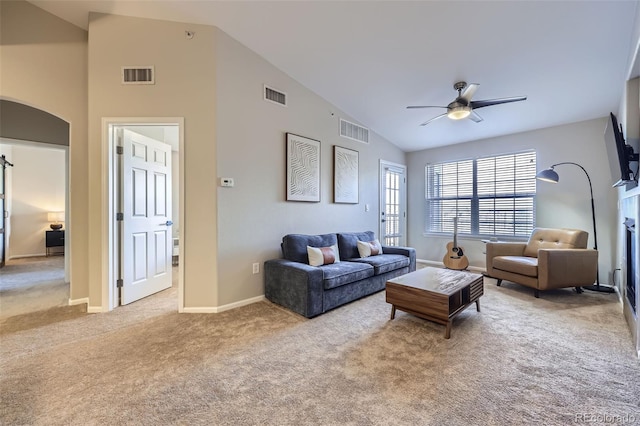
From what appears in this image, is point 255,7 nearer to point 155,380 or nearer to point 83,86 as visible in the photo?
point 83,86

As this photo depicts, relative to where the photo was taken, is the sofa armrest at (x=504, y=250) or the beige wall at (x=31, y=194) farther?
the beige wall at (x=31, y=194)

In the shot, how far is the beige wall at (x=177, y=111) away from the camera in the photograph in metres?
2.86

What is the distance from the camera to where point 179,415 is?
144 centimetres

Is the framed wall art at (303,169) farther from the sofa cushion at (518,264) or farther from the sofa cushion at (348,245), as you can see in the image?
the sofa cushion at (518,264)

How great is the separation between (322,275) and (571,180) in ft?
13.8

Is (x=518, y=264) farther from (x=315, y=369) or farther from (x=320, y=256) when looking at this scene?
(x=315, y=369)

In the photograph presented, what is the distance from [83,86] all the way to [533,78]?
208 inches

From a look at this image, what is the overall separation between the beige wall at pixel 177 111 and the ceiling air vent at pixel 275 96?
69cm

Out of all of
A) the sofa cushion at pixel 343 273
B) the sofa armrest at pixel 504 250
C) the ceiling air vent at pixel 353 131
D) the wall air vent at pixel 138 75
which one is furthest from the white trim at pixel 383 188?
the wall air vent at pixel 138 75

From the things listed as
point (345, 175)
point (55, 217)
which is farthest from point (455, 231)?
point (55, 217)

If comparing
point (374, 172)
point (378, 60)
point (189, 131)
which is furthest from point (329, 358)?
point (374, 172)

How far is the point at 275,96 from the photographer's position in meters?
3.51

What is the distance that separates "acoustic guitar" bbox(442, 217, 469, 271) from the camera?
4773 millimetres

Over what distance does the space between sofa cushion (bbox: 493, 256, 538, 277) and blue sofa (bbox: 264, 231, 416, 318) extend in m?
1.27
